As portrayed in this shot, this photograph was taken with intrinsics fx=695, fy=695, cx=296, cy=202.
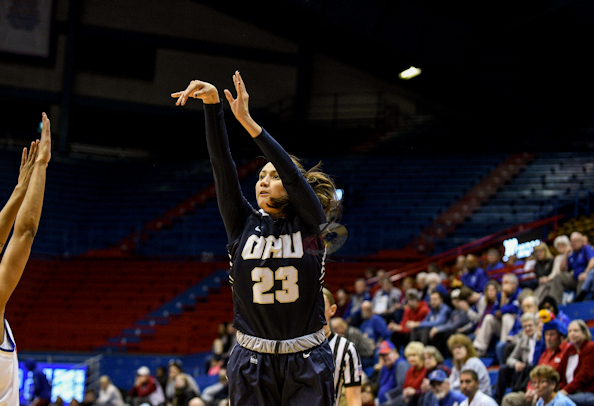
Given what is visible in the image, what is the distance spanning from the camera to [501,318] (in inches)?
330

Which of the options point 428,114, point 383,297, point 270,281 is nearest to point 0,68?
point 428,114

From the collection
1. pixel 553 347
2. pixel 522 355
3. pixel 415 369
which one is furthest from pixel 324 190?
pixel 415 369

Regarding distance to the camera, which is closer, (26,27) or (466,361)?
(466,361)

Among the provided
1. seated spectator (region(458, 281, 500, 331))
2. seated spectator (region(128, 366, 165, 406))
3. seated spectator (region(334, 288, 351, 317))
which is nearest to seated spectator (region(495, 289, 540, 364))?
seated spectator (region(458, 281, 500, 331))

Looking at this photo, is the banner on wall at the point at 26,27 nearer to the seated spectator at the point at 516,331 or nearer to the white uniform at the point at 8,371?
the seated spectator at the point at 516,331

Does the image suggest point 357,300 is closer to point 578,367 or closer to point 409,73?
point 578,367

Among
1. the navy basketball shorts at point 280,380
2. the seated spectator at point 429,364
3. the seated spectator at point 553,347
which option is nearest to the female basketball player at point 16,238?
the navy basketball shorts at point 280,380

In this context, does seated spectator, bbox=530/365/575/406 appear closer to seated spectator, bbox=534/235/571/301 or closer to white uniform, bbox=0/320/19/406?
seated spectator, bbox=534/235/571/301

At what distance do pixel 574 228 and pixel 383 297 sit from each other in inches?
192

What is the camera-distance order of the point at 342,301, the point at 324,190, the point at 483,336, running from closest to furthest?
the point at 324,190, the point at 483,336, the point at 342,301

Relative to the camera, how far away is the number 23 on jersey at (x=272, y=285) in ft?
9.54

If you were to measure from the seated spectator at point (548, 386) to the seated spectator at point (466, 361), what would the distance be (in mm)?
1253

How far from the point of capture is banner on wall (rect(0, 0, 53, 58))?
20062mm

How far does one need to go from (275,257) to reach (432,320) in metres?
6.88
